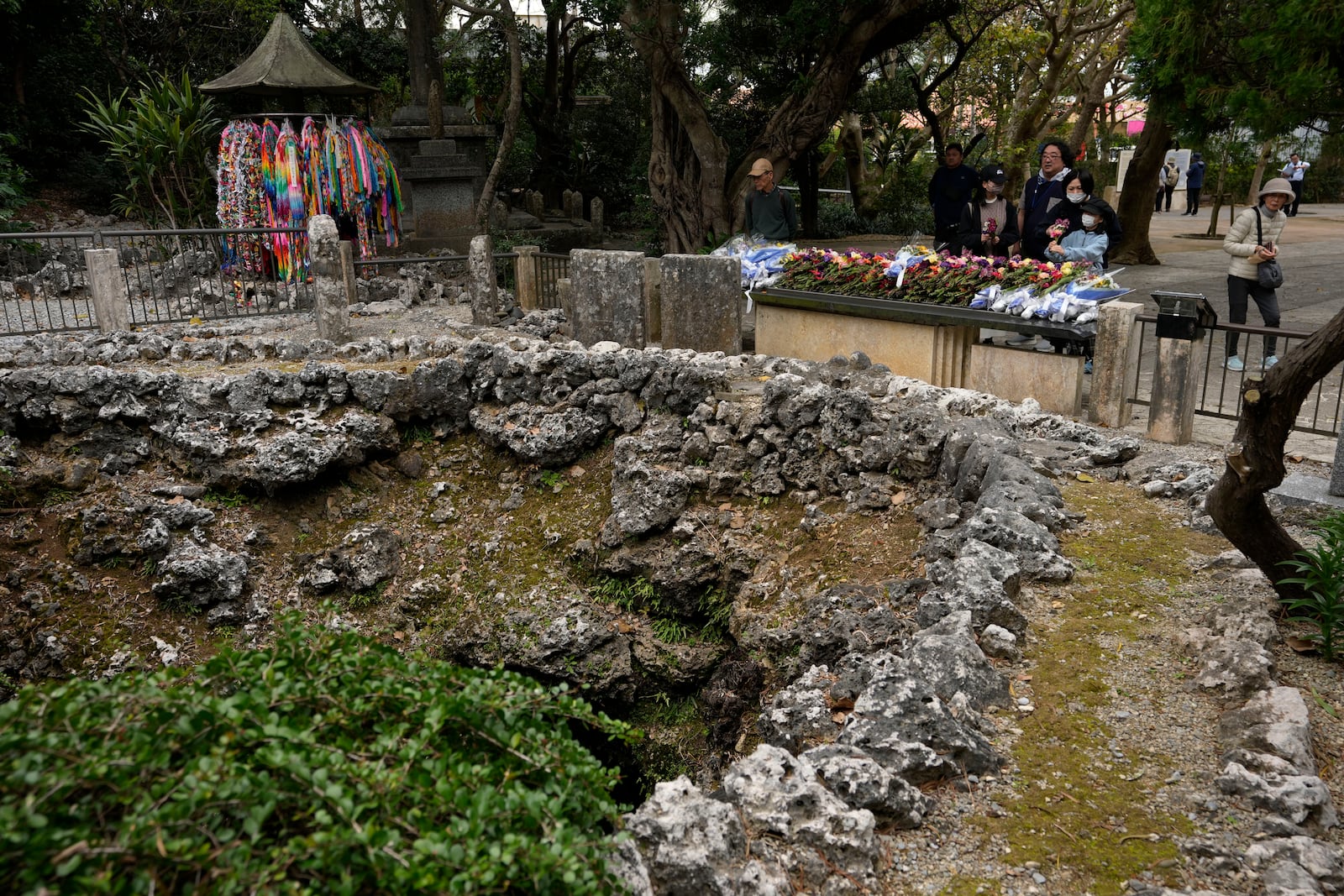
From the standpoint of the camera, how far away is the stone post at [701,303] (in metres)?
9.94

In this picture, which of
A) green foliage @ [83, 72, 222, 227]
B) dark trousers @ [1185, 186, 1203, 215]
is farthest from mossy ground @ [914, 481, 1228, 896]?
dark trousers @ [1185, 186, 1203, 215]

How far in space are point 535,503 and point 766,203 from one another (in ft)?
14.4

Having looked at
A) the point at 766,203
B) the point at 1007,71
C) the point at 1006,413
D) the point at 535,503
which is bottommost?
the point at 535,503

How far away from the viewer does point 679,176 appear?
49.8ft

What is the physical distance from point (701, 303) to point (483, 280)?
3.31 meters

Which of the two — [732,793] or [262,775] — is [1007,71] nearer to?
[732,793]

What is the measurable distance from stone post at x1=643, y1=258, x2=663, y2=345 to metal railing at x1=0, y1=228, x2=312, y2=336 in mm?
4668

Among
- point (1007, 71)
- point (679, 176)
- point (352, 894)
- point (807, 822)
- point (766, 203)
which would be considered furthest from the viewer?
point (1007, 71)

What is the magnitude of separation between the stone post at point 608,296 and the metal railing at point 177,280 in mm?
3969

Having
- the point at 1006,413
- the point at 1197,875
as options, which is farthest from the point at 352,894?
the point at 1006,413

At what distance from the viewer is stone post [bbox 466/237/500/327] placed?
1204 cm

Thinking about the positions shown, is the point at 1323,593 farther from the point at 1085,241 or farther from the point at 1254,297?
the point at 1254,297

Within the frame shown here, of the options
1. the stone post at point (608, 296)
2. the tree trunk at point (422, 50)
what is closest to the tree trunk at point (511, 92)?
the tree trunk at point (422, 50)

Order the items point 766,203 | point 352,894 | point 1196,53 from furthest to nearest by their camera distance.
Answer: point 766,203, point 1196,53, point 352,894
